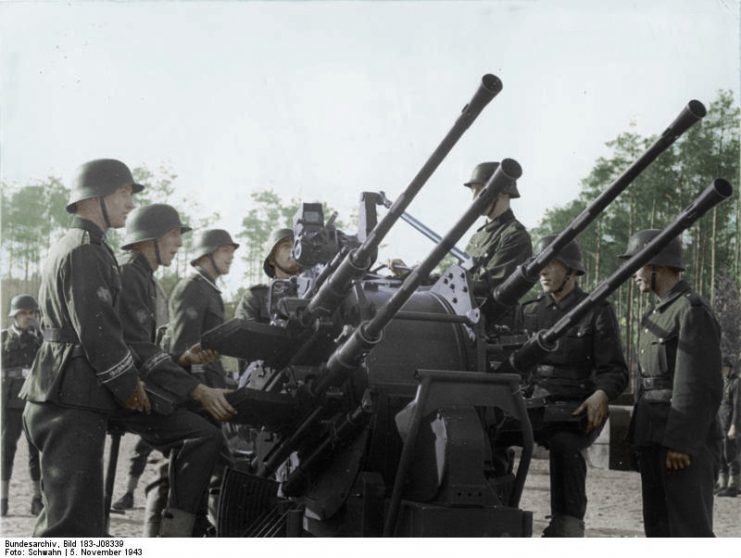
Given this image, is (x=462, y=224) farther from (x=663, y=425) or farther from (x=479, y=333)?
(x=663, y=425)

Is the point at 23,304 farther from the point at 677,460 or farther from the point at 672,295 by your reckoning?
the point at 677,460

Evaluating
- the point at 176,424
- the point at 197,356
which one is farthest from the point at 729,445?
the point at 176,424

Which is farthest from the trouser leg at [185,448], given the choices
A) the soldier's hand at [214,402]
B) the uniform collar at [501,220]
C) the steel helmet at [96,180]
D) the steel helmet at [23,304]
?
the steel helmet at [23,304]

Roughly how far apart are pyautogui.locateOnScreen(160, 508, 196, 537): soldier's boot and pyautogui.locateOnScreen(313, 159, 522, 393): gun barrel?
1.25 meters

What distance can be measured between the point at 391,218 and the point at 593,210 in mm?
1384

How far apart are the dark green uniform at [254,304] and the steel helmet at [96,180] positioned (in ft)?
8.52

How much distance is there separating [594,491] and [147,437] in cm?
874

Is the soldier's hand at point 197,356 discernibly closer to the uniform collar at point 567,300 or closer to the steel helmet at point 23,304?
the uniform collar at point 567,300

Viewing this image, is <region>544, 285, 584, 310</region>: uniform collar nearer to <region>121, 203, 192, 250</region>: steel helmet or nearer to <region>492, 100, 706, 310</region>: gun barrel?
<region>492, 100, 706, 310</region>: gun barrel

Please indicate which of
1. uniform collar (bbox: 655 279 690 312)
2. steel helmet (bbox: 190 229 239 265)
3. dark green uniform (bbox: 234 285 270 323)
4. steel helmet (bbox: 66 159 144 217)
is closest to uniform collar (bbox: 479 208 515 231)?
uniform collar (bbox: 655 279 690 312)

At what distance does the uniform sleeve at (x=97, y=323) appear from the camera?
537cm

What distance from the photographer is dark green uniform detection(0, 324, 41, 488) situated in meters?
10.3

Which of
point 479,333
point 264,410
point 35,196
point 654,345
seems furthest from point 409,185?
point 35,196

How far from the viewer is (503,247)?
705 centimetres
